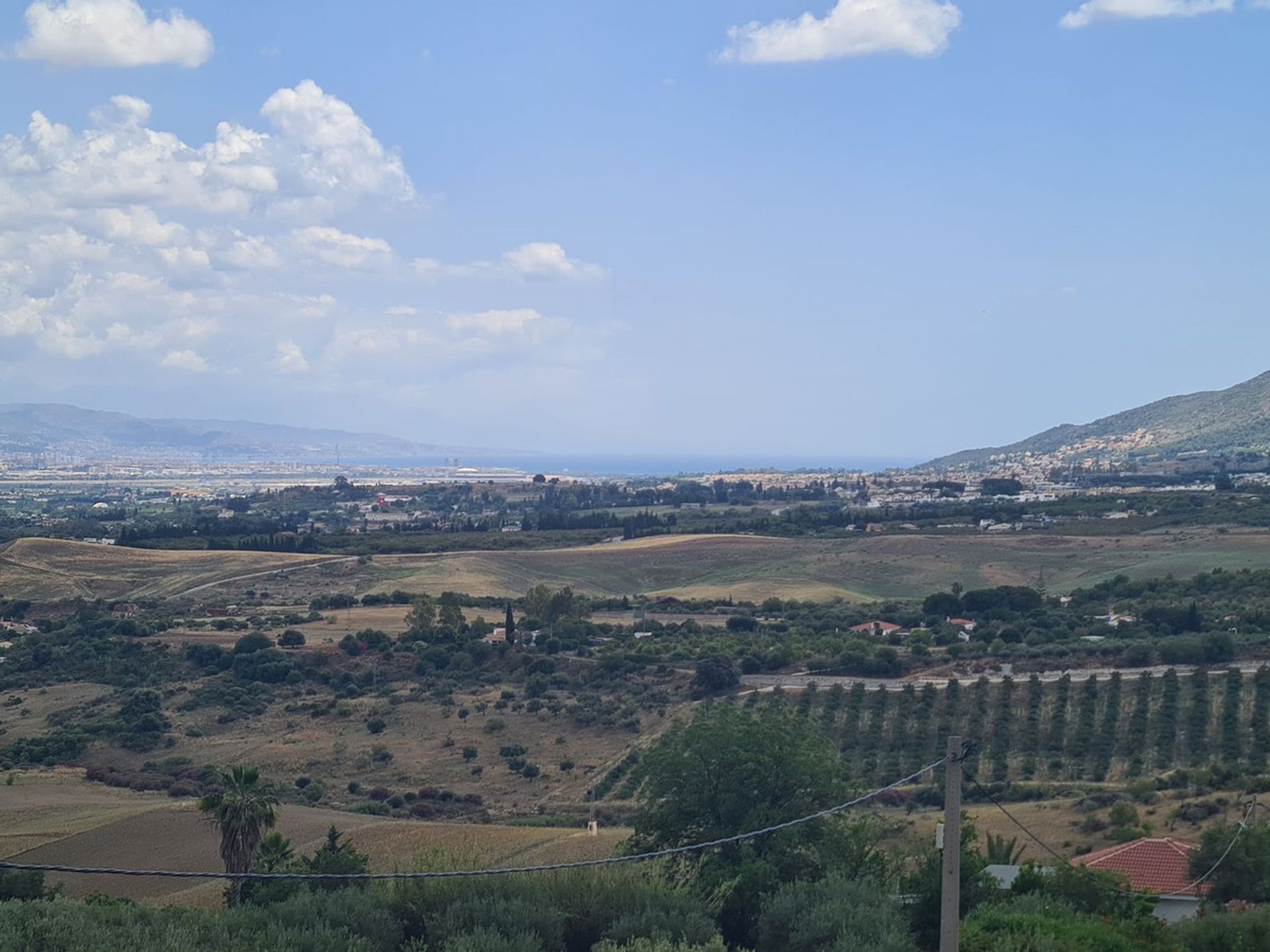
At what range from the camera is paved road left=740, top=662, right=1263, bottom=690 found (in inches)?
1598

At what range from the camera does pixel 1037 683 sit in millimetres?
39969

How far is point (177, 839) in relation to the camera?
27703 mm

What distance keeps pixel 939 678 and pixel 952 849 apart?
31852mm

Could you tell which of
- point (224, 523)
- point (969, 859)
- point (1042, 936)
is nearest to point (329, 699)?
point (969, 859)

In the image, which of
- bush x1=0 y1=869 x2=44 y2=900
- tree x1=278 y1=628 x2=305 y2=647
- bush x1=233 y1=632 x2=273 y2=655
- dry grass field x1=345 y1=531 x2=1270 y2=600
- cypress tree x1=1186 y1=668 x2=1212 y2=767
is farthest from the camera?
dry grass field x1=345 y1=531 x2=1270 y2=600

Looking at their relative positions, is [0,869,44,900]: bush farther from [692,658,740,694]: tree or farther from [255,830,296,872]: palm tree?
[692,658,740,694]: tree

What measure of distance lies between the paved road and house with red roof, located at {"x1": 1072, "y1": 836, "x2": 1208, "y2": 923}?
1810 centimetres

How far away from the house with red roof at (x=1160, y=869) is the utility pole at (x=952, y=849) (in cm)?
838

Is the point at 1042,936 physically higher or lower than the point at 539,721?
higher

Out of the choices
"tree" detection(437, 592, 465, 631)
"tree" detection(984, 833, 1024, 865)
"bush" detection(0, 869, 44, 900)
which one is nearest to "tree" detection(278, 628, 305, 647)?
"tree" detection(437, 592, 465, 631)

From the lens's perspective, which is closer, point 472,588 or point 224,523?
point 472,588

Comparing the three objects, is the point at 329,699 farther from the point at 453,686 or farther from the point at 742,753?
the point at 742,753

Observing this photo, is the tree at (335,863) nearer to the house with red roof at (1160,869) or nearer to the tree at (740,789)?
the tree at (740,789)

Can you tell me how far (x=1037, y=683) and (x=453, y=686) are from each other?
20.2 meters
